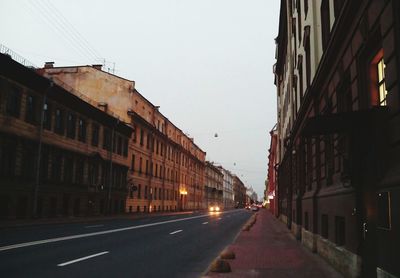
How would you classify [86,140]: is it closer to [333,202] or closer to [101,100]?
[101,100]

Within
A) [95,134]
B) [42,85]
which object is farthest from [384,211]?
[95,134]

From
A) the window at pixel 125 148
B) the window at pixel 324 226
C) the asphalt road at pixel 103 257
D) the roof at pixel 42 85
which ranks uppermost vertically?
the roof at pixel 42 85

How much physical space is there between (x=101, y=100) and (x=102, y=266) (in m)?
40.8

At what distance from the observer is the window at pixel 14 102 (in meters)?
27.9

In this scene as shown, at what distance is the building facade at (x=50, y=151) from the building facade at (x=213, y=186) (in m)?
64.7

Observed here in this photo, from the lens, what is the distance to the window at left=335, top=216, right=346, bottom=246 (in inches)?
428

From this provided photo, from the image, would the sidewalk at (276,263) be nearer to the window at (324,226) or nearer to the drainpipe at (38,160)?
the window at (324,226)

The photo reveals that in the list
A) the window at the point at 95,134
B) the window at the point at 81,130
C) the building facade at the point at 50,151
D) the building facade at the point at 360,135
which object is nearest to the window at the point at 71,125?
the building facade at the point at 50,151

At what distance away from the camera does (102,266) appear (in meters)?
10.6

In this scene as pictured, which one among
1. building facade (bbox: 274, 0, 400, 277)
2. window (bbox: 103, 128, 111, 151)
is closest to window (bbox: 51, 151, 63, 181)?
window (bbox: 103, 128, 111, 151)

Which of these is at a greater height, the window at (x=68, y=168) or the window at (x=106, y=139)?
the window at (x=106, y=139)

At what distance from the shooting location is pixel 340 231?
36.5 ft

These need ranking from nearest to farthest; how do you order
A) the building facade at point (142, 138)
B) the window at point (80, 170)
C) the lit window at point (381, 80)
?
1. the lit window at point (381, 80)
2. the window at point (80, 170)
3. the building facade at point (142, 138)

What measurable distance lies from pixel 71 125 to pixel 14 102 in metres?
8.11
